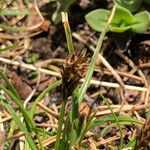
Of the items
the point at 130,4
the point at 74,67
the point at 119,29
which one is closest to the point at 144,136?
the point at 74,67

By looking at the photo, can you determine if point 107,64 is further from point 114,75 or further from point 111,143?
Result: point 111,143

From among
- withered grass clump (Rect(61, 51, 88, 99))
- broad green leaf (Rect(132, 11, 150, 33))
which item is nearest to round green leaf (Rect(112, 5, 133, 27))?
broad green leaf (Rect(132, 11, 150, 33))

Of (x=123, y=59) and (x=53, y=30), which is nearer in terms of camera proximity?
(x=123, y=59)

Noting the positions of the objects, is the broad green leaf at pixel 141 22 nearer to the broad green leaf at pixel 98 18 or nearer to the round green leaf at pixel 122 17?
the round green leaf at pixel 122 17

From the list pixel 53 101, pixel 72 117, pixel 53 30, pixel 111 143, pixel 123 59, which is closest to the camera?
pixel 72 117

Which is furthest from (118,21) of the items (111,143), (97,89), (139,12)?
(111,143)

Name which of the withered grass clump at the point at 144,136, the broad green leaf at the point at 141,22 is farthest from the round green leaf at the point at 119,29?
the withered grass clump at the point at 144,136

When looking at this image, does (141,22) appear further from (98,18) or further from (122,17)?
(98,18)
